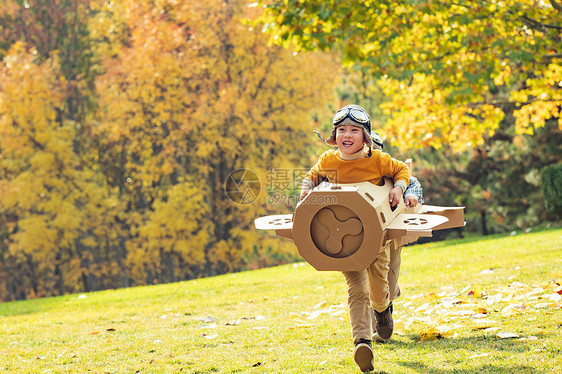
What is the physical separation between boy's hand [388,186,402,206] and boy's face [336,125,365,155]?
0.39 metres

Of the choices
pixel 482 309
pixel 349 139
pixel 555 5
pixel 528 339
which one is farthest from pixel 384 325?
pixel 555 5

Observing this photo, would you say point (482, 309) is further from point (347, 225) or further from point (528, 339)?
point (347, 225)

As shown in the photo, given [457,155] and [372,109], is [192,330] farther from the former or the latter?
[372,109]

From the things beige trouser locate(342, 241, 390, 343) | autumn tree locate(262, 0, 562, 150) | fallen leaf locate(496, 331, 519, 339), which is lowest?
fallen leaf locate(496, 331, 519, 339)

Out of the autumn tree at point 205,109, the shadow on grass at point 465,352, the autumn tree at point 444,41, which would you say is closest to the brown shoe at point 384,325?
the shadow on grass at point 465,352

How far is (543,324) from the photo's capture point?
4.67 metres

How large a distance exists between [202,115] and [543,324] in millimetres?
14709

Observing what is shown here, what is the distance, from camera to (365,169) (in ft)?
14.0

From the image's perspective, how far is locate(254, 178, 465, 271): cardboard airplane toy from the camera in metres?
3.78

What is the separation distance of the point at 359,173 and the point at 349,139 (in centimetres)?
25

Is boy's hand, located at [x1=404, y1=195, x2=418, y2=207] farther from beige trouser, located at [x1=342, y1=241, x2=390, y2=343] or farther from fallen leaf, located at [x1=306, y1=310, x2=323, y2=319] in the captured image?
fallen leaf, located at [x1=306, y1=310, x2=323, y2=319]

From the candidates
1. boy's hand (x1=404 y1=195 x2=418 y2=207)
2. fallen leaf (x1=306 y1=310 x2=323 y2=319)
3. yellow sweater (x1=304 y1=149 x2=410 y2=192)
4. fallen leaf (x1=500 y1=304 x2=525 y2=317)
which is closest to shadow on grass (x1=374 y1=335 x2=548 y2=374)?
fallen leaf (x1=500 y1=304 x2=525 y2=317)

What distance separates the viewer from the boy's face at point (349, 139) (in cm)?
420

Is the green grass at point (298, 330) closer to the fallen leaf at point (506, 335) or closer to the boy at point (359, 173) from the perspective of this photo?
the fallen leaf at point (506, 335)
